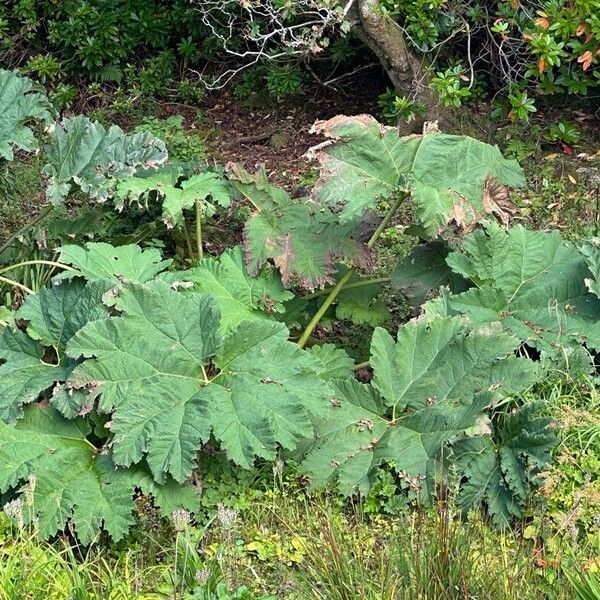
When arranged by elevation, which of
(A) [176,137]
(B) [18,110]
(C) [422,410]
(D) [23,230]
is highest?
(B) [18,110]

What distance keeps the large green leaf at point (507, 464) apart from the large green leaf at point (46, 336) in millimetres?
1671

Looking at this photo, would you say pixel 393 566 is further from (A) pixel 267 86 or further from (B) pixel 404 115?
(A) pixel 267 86

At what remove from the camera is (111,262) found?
463cm

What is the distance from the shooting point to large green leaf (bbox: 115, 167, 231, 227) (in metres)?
4.80

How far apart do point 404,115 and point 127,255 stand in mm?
2563

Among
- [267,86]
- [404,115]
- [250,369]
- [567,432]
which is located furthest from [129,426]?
[267,86]

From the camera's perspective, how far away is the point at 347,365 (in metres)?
4.55

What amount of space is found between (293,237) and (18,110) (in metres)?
1.57

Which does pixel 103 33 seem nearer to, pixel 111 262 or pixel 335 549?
pixel 111 262

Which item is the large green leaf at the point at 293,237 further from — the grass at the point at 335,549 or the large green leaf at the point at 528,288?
the grass at the point at 335,549

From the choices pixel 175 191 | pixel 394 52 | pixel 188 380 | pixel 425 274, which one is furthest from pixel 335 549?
pixel 394 52

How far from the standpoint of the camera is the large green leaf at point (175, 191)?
4805 millimetres

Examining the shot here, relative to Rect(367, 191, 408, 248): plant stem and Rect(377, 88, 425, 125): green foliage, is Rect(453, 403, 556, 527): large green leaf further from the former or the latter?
Rect(377, 88, 425, 125): green foliage

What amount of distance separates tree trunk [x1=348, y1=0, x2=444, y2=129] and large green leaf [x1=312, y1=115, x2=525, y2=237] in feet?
5.98
